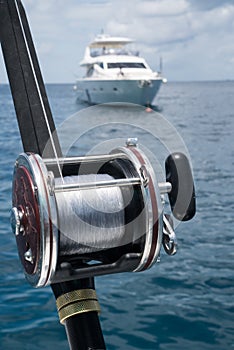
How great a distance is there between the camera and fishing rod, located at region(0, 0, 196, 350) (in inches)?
51.3

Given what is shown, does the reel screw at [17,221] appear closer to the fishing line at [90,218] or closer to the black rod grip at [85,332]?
the fishing line at [90,218]

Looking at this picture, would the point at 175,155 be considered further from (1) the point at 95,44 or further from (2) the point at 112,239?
(1) the point at 95,44

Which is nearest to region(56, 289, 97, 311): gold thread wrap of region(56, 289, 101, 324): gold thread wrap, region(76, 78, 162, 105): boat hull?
region(56, 289, 101, 324): gold thread wrap

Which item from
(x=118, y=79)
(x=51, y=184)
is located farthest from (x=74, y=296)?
(x=118, y=79)

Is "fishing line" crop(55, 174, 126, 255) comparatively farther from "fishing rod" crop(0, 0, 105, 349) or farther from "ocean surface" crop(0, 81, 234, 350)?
"ocean surface" crop(0, 81, 234, 350)

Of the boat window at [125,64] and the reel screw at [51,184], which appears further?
the boat window at [125,64]

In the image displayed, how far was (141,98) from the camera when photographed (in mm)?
30812

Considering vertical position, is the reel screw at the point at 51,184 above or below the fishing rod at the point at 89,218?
above

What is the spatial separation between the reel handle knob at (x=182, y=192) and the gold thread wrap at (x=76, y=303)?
313mm

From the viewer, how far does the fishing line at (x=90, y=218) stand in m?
1.35

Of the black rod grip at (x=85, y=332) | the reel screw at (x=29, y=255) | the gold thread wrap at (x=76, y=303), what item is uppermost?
the reel screw at (x=29, y=255)

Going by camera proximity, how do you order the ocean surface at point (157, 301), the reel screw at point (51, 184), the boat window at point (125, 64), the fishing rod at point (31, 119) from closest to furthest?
1. the reel screw at point (51, 184)
2. the fishing rod at point (31, 119)
3. the ocean surface at point (157, 301)
4. the boat window at point (125, 64)

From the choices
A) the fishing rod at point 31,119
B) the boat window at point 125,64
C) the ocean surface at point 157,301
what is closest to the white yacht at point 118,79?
the boat window at point 125,64

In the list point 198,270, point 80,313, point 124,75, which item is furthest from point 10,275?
point 124,75
